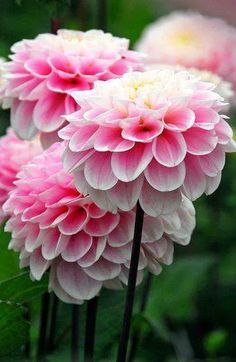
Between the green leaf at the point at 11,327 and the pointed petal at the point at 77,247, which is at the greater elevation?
the pointed petal at the point at 77,247

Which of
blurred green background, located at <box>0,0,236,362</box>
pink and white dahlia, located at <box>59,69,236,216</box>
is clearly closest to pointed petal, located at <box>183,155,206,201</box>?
pink and white dahlia, located at <box>59,69,236,216</box>

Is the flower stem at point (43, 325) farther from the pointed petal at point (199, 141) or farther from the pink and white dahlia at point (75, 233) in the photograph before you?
the pointed petal at point (199, 141)

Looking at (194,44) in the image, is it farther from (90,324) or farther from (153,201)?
(153,201)

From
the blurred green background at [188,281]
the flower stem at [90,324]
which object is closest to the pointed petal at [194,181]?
the flower stem at [90,324]

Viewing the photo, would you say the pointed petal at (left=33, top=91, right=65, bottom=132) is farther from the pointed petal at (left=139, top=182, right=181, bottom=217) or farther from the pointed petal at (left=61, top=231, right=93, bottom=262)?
the pointed petal at (left=139, top=182, right=181, bottom=217)

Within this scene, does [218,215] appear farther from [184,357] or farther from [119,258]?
[119,258]

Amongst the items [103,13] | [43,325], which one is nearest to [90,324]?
[43,325]

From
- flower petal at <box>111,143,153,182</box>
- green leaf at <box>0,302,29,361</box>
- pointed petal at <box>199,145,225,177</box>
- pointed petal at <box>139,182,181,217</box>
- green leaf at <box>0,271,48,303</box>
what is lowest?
green leaf at <box>0,302,29,361</box>
